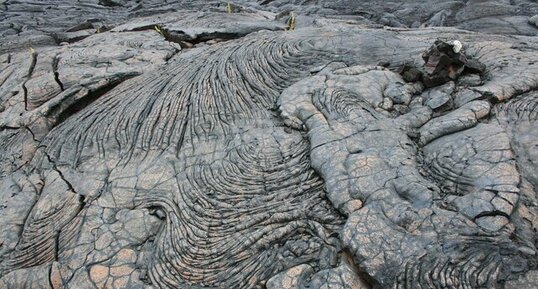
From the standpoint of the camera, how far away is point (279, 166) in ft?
11.5

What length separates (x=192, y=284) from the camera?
2906 millimetres

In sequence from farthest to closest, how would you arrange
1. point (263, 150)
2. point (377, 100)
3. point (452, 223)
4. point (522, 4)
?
1. point (522, 4)
2. point (377, 100)
3. point (263, 150)
4. point (452, 223)

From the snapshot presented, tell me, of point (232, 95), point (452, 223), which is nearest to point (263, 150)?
point (232, 95)

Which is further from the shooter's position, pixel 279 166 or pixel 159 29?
pixel 159 29

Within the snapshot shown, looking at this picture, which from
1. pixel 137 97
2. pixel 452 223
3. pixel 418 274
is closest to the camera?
pixel 418 274

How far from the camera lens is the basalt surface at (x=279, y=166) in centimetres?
266

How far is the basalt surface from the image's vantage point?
8.74 ft

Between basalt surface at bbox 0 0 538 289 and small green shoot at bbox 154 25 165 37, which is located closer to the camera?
basalt surface at bbox 0 0 538 289

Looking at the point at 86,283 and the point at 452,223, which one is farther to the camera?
the point at 86,283

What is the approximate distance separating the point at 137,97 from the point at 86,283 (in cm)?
219

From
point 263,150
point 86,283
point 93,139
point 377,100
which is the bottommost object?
point 86,283

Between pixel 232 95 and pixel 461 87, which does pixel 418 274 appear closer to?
pixel 461 87

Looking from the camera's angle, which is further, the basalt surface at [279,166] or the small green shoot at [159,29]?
the small green shoot at [159,29]

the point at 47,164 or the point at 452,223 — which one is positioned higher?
the point at 452,223
